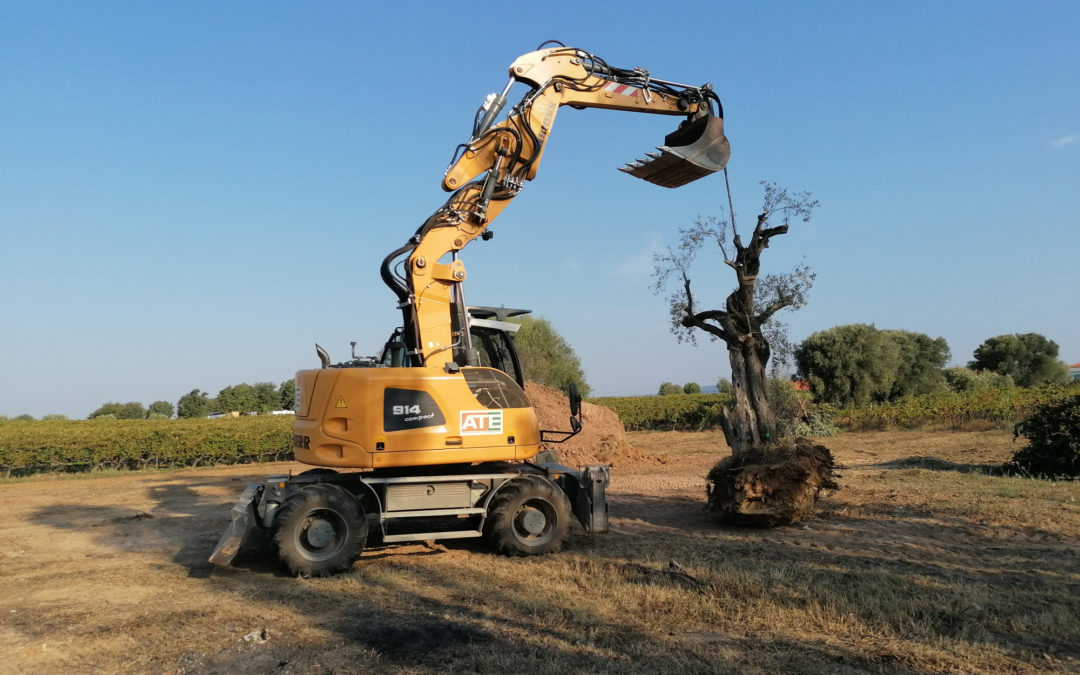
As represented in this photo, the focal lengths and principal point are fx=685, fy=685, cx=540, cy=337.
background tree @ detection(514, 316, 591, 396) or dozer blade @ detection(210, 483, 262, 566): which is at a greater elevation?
background tree @ detection(514, 316, 591, 396)

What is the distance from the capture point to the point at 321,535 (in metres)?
7.32

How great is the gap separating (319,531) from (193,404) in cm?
4863

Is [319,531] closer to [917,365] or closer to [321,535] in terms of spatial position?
[321,535]

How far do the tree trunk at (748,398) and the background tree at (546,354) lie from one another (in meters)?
24.5

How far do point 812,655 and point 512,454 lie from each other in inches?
156

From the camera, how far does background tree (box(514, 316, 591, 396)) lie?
36.8 meters

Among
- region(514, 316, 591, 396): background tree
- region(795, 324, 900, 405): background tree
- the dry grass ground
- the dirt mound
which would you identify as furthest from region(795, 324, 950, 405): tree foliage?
the dry grass ground

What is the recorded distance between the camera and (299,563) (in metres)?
7.18

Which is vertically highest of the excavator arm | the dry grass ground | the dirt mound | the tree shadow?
the excavator arm

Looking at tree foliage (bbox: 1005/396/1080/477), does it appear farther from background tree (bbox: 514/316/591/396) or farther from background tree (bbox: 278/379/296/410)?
background tree (bbox: 278/379/296/410)

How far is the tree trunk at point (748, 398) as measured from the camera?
1129 centimetres

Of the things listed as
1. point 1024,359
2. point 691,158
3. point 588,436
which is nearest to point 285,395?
point 588,436

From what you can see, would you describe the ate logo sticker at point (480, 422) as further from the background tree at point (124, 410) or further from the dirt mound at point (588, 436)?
the background tree at point (124, 410)

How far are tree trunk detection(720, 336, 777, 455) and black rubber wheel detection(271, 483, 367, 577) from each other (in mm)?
6634
